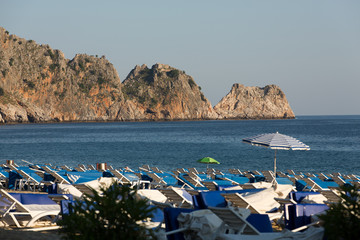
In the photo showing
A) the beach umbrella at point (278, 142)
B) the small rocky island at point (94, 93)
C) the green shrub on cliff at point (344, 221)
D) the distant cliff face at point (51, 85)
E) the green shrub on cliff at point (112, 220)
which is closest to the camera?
the green shrub on cliff at point (112, 220)

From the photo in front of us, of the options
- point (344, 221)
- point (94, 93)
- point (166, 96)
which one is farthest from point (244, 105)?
point (344, 221)

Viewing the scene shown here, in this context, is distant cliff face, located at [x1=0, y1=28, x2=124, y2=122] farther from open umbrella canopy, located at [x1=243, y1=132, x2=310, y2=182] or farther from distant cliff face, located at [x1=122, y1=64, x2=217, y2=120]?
open umbrella canopy, located at [x1=243, y1=132, x2=310, y2=182]

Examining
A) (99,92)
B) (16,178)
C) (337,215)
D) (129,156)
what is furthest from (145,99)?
(337,215)

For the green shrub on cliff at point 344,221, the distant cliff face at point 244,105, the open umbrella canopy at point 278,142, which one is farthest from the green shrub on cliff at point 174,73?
the green shrub on cliff at point 344,221

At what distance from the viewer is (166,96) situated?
161 meters

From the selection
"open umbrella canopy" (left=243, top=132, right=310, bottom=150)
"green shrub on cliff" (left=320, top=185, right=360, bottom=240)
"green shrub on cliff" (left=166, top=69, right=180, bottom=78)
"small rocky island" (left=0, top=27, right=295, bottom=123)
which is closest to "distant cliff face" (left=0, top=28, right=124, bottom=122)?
"small rocky island" (left=0, top=27, right=295, bottom=123)

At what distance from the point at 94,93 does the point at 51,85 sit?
55.1ft

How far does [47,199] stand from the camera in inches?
291

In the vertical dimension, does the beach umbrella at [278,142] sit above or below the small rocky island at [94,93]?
below

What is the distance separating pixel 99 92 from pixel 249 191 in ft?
441

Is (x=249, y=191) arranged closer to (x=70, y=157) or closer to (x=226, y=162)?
(x=226, y=162)

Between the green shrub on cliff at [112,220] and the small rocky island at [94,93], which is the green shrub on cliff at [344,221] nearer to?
the green shrub on cliff at [112,220]

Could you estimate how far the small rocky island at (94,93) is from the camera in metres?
114

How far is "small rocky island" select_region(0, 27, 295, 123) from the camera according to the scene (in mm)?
114438
